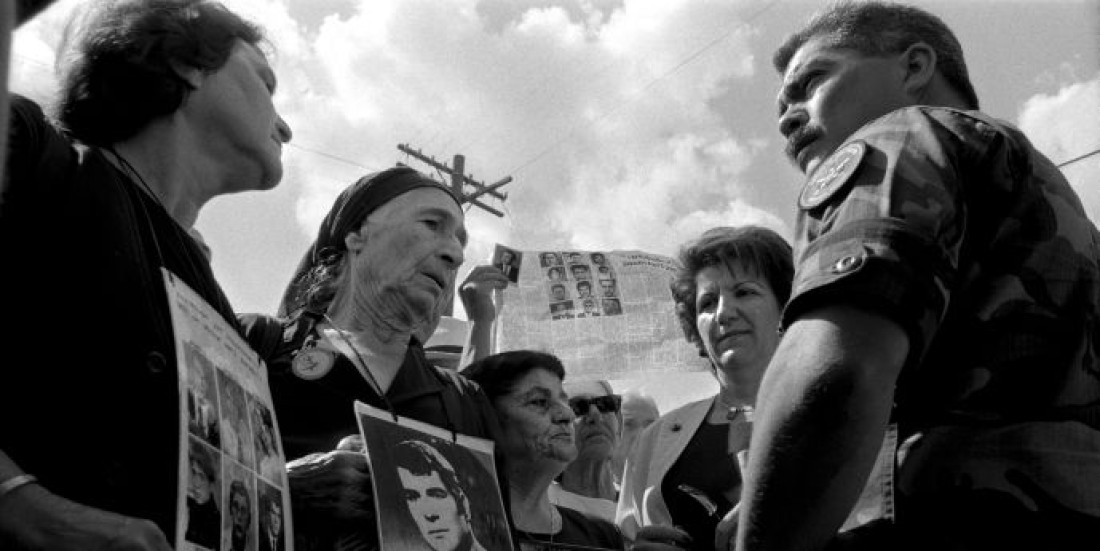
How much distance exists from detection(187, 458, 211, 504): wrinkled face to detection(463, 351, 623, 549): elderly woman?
193 centimetres

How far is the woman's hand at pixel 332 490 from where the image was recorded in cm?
196

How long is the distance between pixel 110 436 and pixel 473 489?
3.06 ft

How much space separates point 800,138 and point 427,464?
99cm

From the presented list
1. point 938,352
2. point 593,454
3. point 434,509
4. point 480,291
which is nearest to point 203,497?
point 434,509

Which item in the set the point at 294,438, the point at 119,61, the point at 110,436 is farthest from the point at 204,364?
the point at 294,438

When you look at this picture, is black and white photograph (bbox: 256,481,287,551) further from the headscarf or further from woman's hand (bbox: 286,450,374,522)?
the headscarf

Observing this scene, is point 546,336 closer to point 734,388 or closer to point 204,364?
point 734,388

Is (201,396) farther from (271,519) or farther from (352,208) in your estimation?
(352,208)

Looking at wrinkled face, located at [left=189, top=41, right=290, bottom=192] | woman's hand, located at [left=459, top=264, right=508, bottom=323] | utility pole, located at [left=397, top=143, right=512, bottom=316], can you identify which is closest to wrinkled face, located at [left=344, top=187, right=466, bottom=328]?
wrinkled face, located at [left=189, top=41, right=290, bottom=192]

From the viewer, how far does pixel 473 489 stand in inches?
87.4

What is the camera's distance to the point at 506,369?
3.47 metres

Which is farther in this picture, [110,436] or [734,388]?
[734,388]

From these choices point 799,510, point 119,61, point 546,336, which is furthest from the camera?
point 546,336

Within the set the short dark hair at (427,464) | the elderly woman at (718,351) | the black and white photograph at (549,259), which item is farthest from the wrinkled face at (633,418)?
the short dark hair at (427,464)
